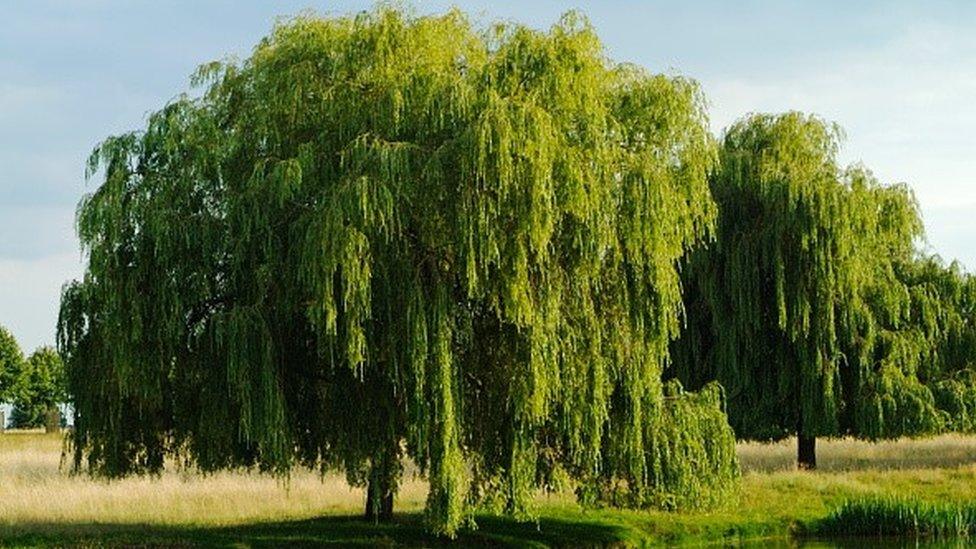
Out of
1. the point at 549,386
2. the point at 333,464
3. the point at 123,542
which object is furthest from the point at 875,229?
the point at 123,542

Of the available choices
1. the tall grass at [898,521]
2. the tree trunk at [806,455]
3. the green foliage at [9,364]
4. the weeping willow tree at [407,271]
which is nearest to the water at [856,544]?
the tall grass at [898,521]

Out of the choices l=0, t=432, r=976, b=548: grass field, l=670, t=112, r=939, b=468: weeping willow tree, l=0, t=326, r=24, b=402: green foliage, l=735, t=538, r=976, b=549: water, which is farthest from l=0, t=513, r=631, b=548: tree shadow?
l=0, t=326, r=24, b=402: green foliage

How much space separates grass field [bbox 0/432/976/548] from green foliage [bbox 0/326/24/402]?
37469mm

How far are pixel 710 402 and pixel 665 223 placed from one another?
4016 millimetres

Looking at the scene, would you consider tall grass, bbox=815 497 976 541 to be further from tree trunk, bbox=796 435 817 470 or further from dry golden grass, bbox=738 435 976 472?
tree trunk, bbox=796 435 817 470

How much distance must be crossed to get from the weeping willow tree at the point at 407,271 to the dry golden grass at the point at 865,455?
15.0m

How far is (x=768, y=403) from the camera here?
112 ft

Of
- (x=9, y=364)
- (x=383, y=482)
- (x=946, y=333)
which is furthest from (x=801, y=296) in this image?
(x=9, y=364)

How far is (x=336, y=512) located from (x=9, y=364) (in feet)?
170

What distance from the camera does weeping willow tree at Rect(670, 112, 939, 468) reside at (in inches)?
1266

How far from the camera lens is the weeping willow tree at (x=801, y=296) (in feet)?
105

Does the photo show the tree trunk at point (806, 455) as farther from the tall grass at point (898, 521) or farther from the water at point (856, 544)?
the water at point (856, 544)

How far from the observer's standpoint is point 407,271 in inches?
743

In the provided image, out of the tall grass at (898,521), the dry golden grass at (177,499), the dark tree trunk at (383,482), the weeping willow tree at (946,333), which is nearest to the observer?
the dark tree trunk at (383,482)
